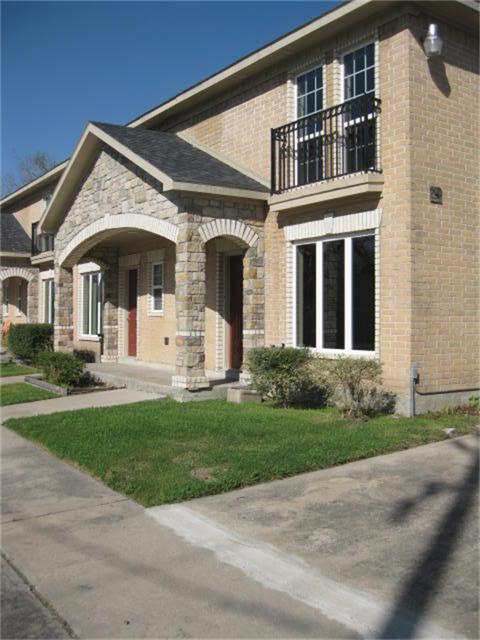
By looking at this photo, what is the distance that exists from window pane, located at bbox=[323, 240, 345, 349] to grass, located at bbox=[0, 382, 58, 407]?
18.4 ft

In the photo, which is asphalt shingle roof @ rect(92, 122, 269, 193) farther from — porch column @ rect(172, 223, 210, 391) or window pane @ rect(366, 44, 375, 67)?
window pane @ rect(366, 44, 375, 67)

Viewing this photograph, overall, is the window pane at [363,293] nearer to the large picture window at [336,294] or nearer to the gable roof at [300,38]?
the large picture window at [336,294]

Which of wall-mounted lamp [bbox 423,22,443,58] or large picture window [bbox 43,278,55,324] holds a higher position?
wall-mounted lamp [bbox 423,22,443,58]

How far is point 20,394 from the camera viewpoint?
12.7 meters

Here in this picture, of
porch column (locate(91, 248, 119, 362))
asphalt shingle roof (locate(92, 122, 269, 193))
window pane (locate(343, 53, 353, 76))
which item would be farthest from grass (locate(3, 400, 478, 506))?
porch column (locate(91, 248, 119, 362))

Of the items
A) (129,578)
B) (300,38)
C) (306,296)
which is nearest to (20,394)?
(306,296)

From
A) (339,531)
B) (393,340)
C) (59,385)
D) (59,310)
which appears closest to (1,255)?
(59,310)

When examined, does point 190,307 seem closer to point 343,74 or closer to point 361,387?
point 361,387

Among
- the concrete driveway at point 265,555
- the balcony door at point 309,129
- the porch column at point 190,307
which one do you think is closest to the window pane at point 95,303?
the porch column at point 190,307

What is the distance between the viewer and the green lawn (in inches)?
662

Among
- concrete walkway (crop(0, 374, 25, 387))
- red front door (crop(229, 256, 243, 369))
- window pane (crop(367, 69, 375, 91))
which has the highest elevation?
window pane (crop(367, 69, 375, 91))

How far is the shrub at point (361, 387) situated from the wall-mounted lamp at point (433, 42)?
4.68 metres

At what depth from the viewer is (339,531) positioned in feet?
16.5

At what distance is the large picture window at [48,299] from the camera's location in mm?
23341
